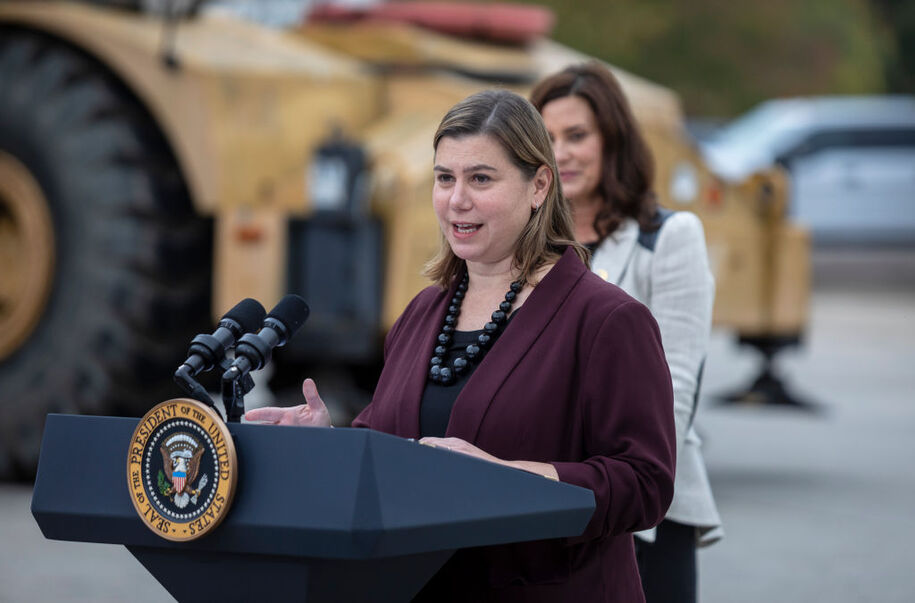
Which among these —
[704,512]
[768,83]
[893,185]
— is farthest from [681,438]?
[768,83]

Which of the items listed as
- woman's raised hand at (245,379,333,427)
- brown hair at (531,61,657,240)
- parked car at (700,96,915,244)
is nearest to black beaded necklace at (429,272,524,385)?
woman's raised hand at (245,379,333,427)

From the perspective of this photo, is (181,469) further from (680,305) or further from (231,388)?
(680,305)

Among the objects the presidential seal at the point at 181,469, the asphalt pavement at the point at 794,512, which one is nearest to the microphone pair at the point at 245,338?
the presidential seal at the point at 181,469

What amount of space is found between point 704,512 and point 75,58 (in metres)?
4.68

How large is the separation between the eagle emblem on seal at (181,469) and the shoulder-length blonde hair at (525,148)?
71cm

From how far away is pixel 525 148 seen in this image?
2.64 meters

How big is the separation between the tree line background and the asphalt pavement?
55.5 ft

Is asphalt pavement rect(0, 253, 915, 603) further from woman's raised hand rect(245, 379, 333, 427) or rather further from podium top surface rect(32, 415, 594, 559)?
podium top surface rect(32, 415, 594, 559)

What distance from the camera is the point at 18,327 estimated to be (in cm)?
726

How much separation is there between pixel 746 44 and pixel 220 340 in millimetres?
30589

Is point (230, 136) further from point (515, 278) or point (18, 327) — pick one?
point (515, 278)

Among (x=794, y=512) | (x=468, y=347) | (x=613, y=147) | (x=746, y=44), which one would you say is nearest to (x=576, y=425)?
(x=468, y=347)

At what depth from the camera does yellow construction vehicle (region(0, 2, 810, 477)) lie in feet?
22.9

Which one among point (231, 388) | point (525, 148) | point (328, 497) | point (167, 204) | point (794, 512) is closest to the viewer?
point (328, 497)
